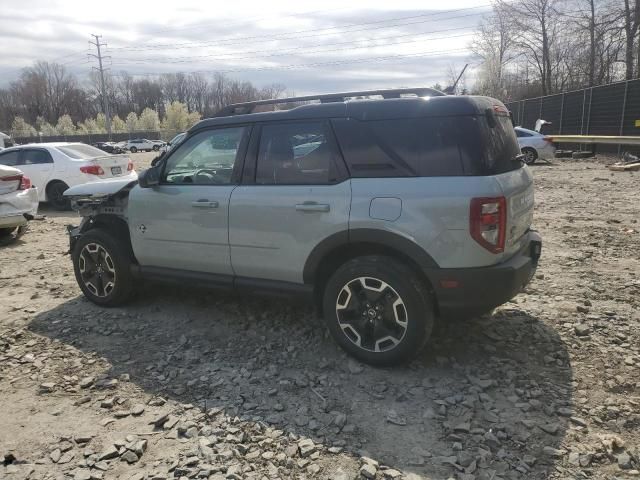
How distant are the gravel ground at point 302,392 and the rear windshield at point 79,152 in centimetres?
683

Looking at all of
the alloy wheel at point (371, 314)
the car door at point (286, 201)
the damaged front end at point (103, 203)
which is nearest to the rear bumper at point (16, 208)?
the damaged front end at point (103, 203)

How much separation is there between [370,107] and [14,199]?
698 cm

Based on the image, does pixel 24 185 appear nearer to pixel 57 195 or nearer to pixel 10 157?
pixel 57 195

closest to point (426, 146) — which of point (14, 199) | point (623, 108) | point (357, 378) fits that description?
point (357, 378)

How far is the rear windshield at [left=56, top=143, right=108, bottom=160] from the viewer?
38.1 ft

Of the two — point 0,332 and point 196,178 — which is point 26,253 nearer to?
point 0,332

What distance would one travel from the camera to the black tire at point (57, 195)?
11578mm

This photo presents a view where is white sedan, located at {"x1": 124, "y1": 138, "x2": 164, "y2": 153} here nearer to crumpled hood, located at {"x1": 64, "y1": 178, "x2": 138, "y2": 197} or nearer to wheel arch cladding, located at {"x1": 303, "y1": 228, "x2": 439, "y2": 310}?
crumpled hood, located at {"x1": 64, "y1": 178, "x2": 138, "y2": 197}

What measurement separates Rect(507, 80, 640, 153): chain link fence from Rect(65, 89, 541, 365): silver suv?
18852mm

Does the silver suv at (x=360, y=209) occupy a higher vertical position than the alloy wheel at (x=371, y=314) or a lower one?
higher

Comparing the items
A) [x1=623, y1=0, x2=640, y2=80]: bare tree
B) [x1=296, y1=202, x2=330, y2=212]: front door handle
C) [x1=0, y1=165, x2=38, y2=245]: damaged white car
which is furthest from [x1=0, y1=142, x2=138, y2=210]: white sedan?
[x1=623, y1=0, x2=640, y2=80]: bare tree

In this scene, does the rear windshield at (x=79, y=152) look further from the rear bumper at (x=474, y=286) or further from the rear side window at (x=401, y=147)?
the rear bumper at (x=474, y=286)

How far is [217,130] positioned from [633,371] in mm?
3749

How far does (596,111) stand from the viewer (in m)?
22.5
